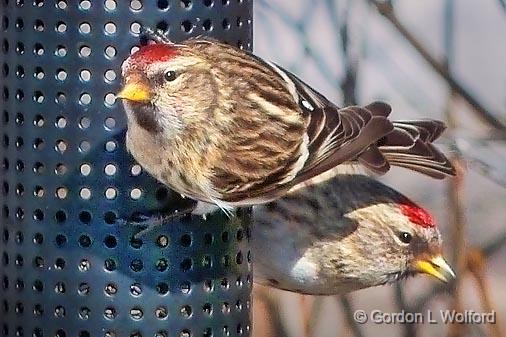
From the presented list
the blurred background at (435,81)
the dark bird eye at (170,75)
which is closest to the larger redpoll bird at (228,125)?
the dark bird eye at (170,75)

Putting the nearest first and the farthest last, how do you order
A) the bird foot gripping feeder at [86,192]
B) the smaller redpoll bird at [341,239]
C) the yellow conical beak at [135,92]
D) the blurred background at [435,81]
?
1. the yellow conical beak at [135,92]
2. the bird foot gripping feeder at [86,192]
3. the smaller redpoll bird at [341,239]
4. the blurred background at [435,81]

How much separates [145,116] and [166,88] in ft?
0.12

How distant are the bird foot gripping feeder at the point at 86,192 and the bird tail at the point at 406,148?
294mm

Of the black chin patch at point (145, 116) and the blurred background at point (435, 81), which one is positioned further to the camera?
the blurred background at point (435, 81)

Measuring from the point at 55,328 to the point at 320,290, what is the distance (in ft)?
1.94

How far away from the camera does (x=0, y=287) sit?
54.2 inches

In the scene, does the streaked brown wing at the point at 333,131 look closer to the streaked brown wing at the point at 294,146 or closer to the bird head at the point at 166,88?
the streaked brown wing at the point at 294,146

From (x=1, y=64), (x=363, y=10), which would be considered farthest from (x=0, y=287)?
(x=363, y=10)

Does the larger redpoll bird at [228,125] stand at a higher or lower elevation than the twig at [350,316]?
higher

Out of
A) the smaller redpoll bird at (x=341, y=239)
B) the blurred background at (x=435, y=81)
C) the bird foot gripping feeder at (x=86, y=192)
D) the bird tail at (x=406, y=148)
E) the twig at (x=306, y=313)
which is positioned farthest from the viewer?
the twig at (x=306, y=313)

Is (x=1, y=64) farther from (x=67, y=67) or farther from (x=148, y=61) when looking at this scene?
(x=148, y=61)

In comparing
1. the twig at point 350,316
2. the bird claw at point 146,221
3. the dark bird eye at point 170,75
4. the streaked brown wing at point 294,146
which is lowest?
the twig at point 350,316

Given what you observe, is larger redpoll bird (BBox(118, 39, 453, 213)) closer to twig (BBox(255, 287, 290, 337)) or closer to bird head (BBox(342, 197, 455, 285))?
bird head (BBox(342, 197, 455, 285))

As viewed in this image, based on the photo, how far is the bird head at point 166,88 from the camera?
1.14 metres
